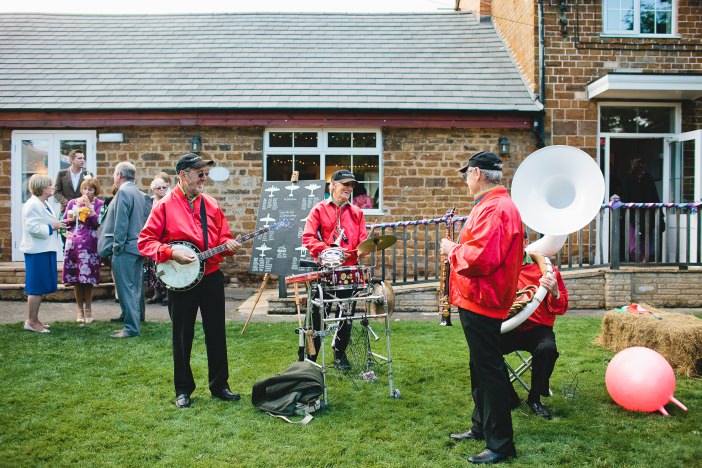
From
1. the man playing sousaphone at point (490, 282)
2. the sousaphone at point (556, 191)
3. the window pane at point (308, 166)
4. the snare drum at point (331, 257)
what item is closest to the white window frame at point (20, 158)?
the window pane at point (308, 166)

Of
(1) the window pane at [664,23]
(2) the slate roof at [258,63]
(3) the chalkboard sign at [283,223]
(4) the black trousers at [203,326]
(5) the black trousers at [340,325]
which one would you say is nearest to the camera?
(4) the black trousers at [203,326]

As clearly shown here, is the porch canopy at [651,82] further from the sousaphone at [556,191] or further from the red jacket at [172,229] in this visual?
the red jacket at [172,229]

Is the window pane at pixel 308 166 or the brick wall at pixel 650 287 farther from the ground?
the window pane at pixel 308 166

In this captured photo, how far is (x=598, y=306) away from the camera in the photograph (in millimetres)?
9500

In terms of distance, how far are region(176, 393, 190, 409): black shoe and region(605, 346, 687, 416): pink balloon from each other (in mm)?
3435

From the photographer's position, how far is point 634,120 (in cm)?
1171

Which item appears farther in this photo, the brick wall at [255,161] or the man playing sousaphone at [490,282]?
the brick wall at [255,161]

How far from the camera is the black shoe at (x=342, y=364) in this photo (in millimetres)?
6012

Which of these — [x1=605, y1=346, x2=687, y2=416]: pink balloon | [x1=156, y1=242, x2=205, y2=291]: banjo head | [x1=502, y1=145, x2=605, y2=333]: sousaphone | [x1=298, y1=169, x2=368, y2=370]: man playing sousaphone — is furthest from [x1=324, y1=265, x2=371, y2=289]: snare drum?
[x1=605, y1=346, x2=687, y2=416]: pink balloon

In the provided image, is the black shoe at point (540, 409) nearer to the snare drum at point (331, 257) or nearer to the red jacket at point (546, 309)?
the red jacket at point (546, 309)

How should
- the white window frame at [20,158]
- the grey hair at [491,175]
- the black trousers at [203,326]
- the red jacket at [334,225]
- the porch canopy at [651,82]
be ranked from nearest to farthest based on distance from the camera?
the grey hair at [491,175] < the black trousers at [203,326] < the red jacket at [334,225] < the porch canopy at [651,82] < the white window frame at [20,158]

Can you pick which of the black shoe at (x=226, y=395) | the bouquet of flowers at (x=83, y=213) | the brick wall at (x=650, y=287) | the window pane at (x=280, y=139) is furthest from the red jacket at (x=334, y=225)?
the window pane at (x=280, y=139)

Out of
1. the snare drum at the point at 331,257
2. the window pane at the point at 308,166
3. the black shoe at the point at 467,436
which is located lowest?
the black shoe at the point at 467,436

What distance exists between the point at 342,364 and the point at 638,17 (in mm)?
9602
